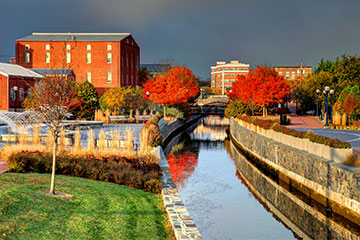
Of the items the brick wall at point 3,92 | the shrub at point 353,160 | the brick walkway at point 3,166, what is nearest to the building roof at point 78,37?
the brick wall at point 3,92

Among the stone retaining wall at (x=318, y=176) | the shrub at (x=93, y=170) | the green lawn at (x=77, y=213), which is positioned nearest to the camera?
the green lawn at (x=77, y=213)

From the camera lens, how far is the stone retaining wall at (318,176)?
12.3 metres

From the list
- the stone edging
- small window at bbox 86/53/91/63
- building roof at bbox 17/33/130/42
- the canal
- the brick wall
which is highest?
building roof at bbox 17/33/130/42

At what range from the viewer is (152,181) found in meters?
12.9

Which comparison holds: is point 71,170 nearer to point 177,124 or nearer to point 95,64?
point 177,124

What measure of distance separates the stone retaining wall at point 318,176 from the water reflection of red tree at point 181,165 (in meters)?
4.84

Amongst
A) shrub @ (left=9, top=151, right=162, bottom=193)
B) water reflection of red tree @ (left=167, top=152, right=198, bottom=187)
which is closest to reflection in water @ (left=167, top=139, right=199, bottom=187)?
water reflection of red tree @ (left=167, top=152, right=198, bottom=187)

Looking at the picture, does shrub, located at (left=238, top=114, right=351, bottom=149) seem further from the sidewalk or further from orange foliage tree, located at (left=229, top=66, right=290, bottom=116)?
orange foliage tree, located at (left=229, top=66, right=290, bottom=116)

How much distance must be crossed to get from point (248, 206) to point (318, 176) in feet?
10.1

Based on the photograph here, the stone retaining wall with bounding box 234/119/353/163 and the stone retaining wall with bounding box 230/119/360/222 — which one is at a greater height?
the stone retaining wall with bounding box 234/119/353/163

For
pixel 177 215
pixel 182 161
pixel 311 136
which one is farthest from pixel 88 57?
pixel 177 215

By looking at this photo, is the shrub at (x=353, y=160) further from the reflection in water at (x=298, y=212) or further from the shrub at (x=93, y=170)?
A: the shrub at (x=93, y=170)

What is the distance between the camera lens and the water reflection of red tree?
2045 centimetres

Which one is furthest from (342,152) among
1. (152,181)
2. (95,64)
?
(95,64)
